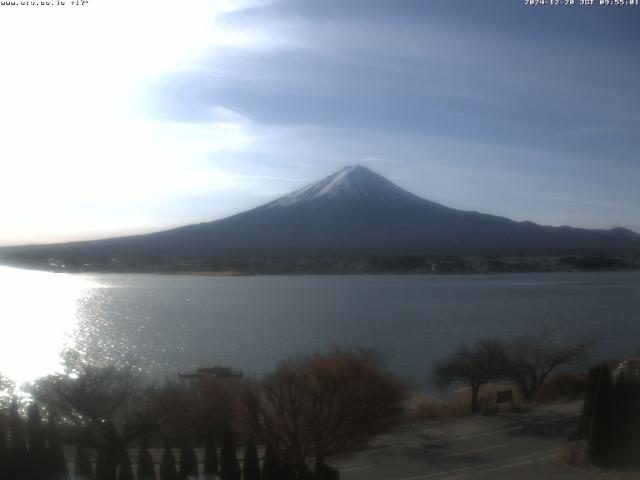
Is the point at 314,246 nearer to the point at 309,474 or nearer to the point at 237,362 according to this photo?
the point at 237,362

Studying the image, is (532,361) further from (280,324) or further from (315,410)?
(280,324)

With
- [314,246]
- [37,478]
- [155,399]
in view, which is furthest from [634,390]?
[314,246]

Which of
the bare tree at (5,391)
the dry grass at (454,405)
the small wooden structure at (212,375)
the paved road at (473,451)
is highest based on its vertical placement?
the bare tree at (5,391)

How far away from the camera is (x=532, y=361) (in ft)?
46.3

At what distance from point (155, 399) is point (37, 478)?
213cm

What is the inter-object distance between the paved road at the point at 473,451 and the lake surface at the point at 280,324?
Result: 4.38 meters

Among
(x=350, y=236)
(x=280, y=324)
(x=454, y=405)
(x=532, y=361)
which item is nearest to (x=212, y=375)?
(x=454, y=405)

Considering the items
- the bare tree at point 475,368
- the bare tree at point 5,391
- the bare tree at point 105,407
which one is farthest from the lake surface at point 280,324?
the bare tree at point 105,407

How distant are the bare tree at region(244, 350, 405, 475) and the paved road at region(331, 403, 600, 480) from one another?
15.4 inches

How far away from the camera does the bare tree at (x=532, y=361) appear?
43.8 ft

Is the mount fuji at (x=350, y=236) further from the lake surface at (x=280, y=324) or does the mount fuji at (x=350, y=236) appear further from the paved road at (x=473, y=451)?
the paved road at (x=473, y=451)

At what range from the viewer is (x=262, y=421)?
314 inches

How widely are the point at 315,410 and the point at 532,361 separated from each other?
25.6ft

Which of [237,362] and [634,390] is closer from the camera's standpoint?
[634,390]
